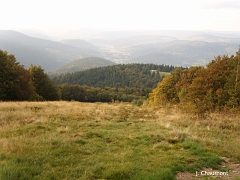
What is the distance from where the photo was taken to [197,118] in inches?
579

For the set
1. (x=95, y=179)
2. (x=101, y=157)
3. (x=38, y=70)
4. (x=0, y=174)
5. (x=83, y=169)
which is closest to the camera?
(x=0, y=174)

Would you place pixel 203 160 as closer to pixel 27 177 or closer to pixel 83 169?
pixel 83 169

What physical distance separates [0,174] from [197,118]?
1333 cm

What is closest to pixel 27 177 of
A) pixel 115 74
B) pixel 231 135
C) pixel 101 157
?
pixel 101 157

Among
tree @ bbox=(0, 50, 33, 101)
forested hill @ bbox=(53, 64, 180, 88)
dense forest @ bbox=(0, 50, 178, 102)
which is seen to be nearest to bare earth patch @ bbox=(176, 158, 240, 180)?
dense forest @ bbox=(0, 50, 178, 102)

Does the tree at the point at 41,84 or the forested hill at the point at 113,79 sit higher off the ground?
the tree at the point at 41,84

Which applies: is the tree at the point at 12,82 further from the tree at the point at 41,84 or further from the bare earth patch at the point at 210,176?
the bare earth patch at the point at 210,176

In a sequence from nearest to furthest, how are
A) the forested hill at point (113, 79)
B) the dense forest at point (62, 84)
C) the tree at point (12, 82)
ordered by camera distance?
the tree at point (12, 82)
the dense forest at point (62, 84)
the forested hill at point (113, 79)

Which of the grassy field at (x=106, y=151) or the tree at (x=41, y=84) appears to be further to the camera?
the tree at (x=41, y=84)

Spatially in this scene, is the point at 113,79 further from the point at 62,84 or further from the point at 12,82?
the point at 12,82

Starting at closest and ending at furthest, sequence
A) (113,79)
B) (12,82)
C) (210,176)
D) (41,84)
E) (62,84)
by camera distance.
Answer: (210,176), (12,82), (41,84), (62,84), (113,79)

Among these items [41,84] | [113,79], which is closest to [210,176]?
[41,84]

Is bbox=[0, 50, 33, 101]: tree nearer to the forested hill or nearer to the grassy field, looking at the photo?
the grassy field

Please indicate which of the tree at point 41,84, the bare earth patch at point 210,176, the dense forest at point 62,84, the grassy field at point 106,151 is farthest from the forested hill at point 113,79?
the bare earth patch at point 210,176
